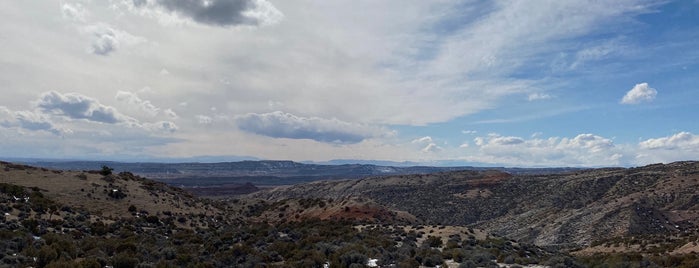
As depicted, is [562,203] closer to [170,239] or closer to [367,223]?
[367,223]

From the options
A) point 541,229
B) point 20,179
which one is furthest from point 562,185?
point 20,179

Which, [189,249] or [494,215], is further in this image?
[494,215]

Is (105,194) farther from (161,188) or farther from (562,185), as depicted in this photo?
(562,185)

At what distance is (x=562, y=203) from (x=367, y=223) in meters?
56.3

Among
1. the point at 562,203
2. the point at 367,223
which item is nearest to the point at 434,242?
the point at 367,223

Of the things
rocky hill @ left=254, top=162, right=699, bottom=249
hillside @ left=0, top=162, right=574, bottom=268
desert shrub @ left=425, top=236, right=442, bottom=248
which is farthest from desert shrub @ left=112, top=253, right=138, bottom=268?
rocky hill @ left=254, top=162, right=699, bottom=249

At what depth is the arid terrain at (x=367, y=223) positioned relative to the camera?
22219 millimetres

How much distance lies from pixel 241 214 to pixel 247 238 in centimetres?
3714

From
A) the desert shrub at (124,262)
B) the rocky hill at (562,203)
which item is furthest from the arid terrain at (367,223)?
the rocky hill at (562,203)

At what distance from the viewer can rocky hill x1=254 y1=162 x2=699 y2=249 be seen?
64.4m

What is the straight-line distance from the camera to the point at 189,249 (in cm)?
2511

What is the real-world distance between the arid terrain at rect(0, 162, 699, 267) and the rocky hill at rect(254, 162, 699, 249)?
31cm

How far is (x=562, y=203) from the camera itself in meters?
86.3

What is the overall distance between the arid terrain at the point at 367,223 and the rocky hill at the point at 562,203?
0.31 m
